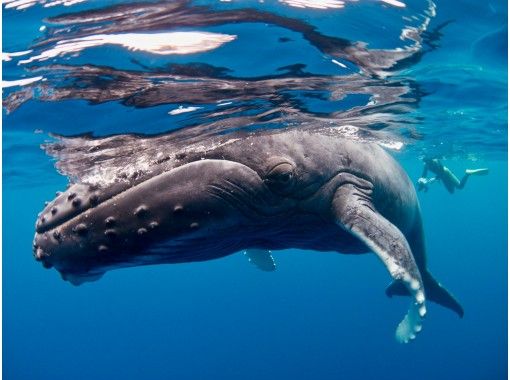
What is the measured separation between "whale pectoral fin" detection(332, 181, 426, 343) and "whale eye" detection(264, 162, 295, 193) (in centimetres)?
99

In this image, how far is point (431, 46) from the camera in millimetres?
10719

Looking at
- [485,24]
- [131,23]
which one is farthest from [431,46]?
[131,23]

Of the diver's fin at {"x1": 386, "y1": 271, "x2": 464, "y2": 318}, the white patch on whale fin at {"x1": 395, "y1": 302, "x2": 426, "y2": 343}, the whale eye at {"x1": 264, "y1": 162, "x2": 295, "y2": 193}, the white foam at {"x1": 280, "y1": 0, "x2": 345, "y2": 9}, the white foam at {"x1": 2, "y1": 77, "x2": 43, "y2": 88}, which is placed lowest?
the diver's fin at {"x1": 386, "y1": 271, "x2": 464, "y2": 318}

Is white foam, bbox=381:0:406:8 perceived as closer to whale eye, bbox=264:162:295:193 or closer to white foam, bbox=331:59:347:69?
white foam, bbox=331:59:347:69

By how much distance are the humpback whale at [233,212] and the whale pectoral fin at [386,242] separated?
2 cm

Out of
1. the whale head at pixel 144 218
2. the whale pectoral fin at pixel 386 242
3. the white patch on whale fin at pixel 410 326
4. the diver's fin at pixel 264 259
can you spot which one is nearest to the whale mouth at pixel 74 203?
the whale head at pixel 144 218

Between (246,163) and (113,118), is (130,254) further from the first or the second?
(113,118)

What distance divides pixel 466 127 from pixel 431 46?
1497 centimetres

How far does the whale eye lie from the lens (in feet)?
22.9

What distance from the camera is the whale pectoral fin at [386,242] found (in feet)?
21.7

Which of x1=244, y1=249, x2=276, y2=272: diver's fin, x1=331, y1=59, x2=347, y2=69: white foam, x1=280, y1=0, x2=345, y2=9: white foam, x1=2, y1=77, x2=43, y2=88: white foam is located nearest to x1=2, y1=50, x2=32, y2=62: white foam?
x1=2, y1=77, x2=43, y2=88: white foam

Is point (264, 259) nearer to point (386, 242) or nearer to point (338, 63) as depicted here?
point (338, 63)

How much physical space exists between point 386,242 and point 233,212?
2.19m

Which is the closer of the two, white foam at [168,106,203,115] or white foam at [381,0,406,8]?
white foam at [381,0,406,8]
